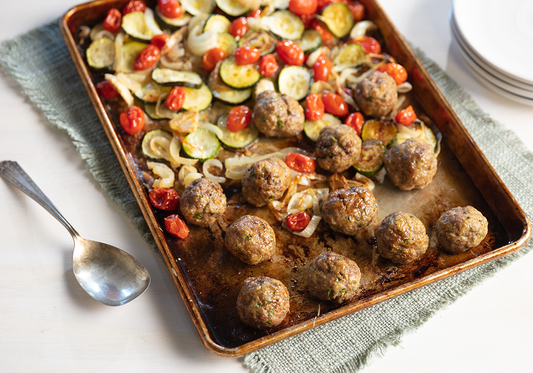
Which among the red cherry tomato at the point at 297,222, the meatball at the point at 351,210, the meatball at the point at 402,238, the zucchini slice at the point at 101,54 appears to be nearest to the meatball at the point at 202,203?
the red cherry tomato at the point at 297,222

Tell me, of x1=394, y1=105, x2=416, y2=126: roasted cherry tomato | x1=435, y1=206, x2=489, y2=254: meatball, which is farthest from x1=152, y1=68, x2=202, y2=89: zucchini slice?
x1=435, y1=206, x2=489, y2=254: meatball

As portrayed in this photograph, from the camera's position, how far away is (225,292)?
4965 mm

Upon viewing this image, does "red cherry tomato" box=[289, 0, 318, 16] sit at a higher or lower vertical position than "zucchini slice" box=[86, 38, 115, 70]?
lower

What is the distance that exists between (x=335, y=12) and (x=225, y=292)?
4295 mm

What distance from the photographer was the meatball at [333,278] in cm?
470

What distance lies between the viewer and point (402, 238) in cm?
496

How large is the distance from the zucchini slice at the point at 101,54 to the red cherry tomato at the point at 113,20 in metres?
0.20

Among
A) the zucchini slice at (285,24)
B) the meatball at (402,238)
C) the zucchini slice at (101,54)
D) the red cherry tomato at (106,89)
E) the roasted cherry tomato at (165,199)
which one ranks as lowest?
the meatball at (402,238)

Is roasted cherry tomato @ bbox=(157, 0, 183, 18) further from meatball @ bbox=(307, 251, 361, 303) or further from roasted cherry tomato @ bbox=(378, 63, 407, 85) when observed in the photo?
meatball @ bbox=(307, 251, 361, 303)

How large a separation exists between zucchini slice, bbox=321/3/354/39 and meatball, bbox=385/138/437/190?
2.15 meters

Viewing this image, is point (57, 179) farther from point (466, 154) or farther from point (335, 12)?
point (466, 154)

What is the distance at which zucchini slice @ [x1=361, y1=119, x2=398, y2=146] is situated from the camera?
615 cm

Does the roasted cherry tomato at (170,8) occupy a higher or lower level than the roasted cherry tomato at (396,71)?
higher

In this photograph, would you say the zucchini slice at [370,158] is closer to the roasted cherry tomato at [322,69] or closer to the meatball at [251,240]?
the roasted cherry tomato at [322,69]
